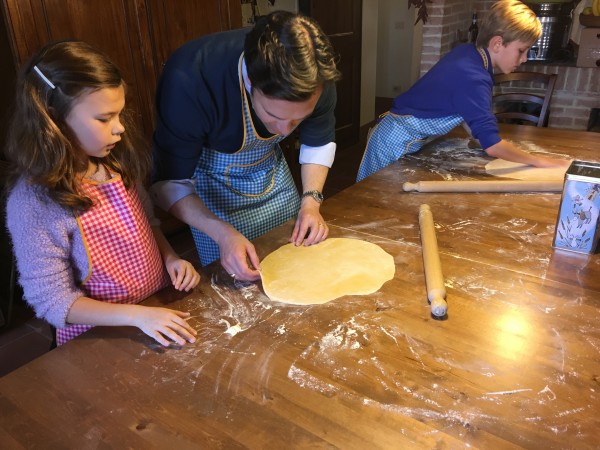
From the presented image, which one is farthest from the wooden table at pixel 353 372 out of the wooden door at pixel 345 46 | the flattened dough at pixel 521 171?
the wooden door at pixel 345 46

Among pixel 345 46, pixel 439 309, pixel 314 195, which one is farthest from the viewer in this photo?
pixel 345 46

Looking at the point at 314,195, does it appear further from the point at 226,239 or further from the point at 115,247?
the point at 115,247

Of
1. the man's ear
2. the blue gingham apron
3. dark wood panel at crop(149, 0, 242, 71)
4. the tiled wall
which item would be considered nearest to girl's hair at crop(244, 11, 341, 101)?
the blue gingham apron

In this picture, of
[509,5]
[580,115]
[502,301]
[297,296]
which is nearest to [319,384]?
[297,296]

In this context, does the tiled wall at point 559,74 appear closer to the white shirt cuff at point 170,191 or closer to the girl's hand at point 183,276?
the white shirt cuff at point 170,191

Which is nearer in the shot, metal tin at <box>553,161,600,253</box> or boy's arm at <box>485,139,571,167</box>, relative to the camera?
metal tin at <box>553,161,600,253</box>

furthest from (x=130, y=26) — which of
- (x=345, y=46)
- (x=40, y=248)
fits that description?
(x=345, y=46)

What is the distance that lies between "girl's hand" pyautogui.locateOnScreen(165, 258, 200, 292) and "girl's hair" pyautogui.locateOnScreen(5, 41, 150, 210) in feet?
0.80

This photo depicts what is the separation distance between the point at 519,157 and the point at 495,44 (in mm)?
494

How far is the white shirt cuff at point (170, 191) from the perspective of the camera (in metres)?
1.23

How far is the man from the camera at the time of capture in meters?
0.95

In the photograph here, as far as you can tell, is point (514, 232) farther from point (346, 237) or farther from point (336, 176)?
point (336, 176)

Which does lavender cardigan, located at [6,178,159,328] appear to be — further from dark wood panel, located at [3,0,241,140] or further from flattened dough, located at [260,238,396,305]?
dark wood panel, located at [3,0,241,140]

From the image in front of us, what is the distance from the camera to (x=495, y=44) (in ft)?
6.18
